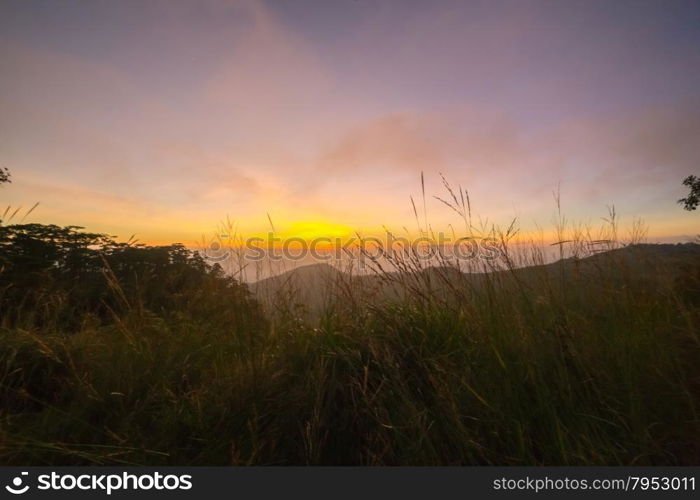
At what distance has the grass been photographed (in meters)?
1.62

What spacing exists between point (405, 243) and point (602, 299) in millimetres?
1653

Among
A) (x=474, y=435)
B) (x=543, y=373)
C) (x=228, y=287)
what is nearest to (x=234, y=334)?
(x=228, y=287)

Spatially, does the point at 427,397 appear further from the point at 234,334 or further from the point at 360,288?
the point at 234,334

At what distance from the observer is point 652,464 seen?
4.94 ft

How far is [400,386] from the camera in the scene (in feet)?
6.36

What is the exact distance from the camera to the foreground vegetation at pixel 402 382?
162 centimetres
